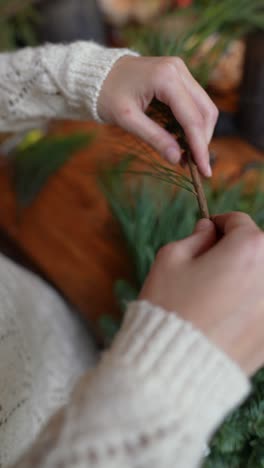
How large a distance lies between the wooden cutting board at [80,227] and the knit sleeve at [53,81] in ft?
0.44

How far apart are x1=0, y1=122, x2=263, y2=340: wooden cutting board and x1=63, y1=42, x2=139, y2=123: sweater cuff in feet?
0.55

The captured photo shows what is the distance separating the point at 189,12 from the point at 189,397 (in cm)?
78

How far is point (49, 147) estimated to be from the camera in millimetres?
840

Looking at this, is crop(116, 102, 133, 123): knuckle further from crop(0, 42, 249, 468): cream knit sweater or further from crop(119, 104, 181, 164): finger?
crop(0, 42, 249, 468): cream knit sweater

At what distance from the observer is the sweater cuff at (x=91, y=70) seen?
421mm

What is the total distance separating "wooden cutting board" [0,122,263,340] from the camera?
0.66 meters

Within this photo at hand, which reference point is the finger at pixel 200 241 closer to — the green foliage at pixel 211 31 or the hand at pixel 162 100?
the hand at pixel 162 100

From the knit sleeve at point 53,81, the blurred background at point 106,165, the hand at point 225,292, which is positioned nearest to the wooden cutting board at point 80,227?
the blurred background at point 106,165

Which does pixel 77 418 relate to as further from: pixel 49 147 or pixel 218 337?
pixel 49 147

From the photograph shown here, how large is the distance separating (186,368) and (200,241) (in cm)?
9

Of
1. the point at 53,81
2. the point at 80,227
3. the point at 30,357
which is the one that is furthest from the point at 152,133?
the point at 80,227

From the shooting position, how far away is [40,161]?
2.73 ft

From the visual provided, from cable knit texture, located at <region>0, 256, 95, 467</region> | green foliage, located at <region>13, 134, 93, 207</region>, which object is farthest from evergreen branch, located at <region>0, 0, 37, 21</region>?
cable knit texture, located at <region>0, 256, 95, 467</region>

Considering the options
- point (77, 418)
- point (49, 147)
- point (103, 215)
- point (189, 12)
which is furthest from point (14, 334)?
point (189, 12)
